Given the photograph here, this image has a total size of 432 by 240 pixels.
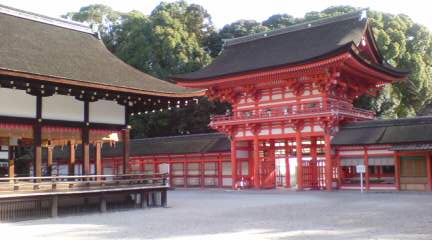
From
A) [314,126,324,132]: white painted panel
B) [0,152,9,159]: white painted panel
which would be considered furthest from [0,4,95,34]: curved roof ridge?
[314,126,324,132]: white painted panel

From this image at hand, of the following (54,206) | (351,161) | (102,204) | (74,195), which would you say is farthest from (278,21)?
(54,206)

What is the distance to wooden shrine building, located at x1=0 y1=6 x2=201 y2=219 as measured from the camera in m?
15.5

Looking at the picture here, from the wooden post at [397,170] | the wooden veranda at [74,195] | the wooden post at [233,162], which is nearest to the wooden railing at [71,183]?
the wooden veranda at [74,195]

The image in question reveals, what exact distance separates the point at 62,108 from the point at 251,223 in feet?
26.8

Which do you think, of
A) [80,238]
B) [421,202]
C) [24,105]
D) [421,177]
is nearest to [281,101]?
[421,177]

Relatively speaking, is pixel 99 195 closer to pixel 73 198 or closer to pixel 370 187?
pixel 73 198

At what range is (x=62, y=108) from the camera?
677 inches

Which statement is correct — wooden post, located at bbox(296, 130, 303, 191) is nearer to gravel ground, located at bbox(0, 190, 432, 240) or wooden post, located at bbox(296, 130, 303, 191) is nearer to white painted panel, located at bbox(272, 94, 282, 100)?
white painted panel, located at bbox(272, 94, 282, 100)

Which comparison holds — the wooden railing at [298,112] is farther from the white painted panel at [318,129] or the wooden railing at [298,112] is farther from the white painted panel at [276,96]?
the white painted panel at [318,129]

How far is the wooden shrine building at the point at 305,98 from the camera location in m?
25.1

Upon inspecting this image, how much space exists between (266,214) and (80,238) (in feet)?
20.1

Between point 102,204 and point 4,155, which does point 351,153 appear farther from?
point 4,155

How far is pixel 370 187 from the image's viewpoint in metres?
24.7

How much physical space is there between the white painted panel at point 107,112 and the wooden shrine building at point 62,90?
37 millimetres
